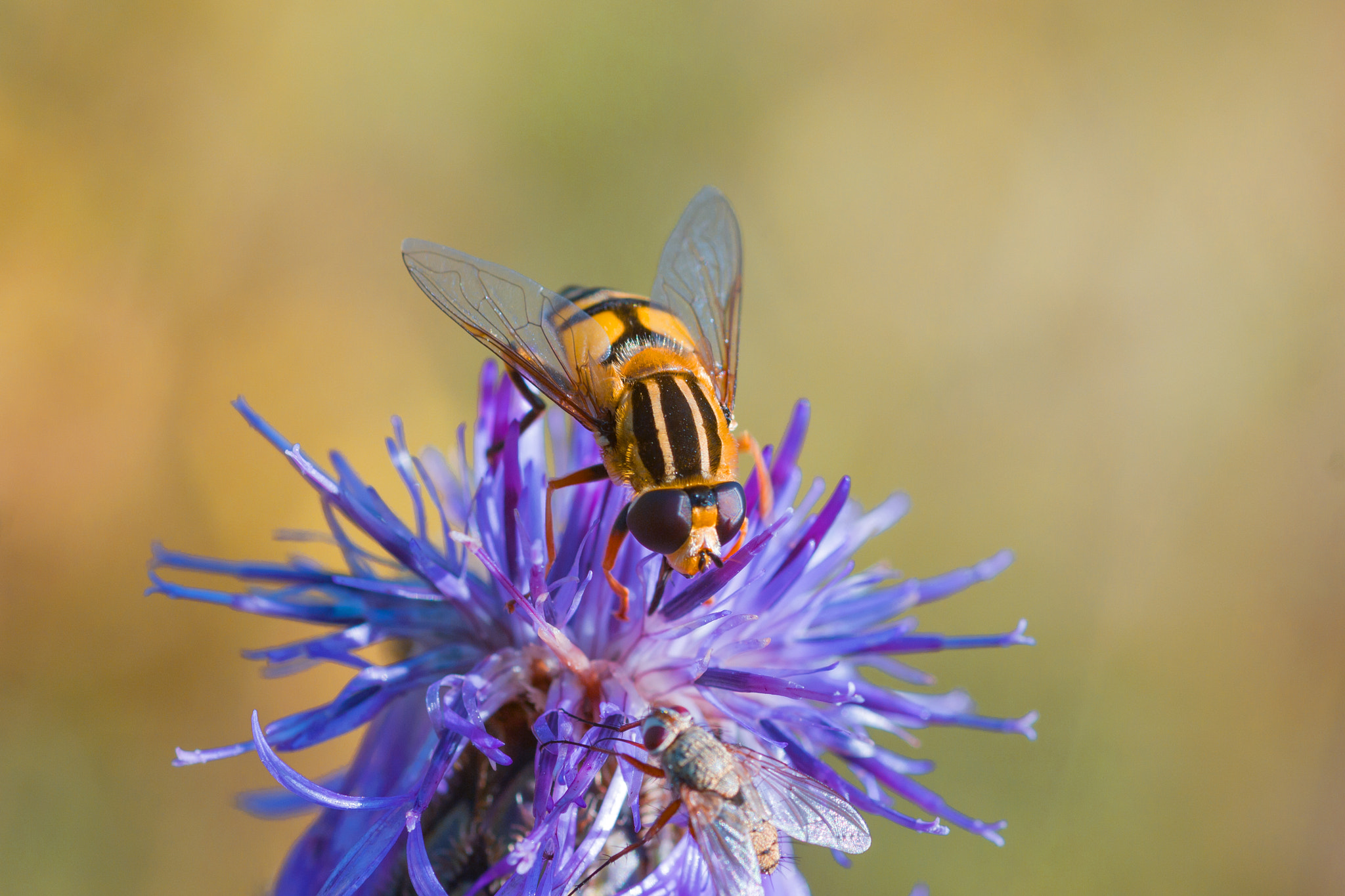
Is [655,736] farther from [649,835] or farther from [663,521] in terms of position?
[663,521]

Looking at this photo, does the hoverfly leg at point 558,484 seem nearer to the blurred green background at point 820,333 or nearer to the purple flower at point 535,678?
the purple flower at point 535,678

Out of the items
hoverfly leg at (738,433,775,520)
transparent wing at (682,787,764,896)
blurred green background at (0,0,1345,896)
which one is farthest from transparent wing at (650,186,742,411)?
blurred green background at (0,0,1345,896)

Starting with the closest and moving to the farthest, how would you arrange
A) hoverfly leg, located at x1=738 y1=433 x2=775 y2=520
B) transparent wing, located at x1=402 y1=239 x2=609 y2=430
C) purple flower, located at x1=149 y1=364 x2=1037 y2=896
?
1. purple flower, located at x1=149 y1=364 x2=1037 y2=896
2. transparent wing, located at x1=402 y1=239 x2=609 y2=430
3. hoverfly leg, located at x1=738 y1=433 x2=775 y2=520

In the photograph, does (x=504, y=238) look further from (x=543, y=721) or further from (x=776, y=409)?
(x=543, y=721)

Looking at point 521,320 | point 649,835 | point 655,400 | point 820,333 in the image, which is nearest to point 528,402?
point 521,320

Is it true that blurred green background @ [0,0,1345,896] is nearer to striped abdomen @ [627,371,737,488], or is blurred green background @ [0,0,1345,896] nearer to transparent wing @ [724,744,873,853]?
transparent wing @ [724,744,873,853]

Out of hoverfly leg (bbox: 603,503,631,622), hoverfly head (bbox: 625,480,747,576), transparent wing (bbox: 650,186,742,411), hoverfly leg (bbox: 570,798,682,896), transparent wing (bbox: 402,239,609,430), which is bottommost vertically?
hoverfly leg (bbox: 570,798,682,896)

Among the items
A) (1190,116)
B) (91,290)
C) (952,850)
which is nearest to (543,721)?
(952,850)

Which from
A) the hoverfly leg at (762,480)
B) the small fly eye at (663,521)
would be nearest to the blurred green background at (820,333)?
the hoverfly leg at (762,480)
